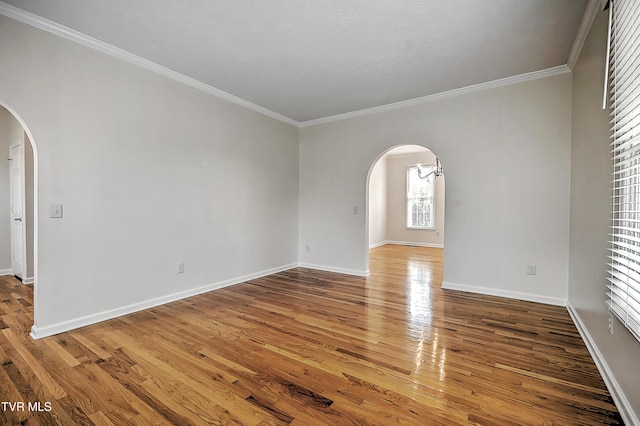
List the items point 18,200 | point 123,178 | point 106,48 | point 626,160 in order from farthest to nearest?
1. point 18,200
2. point 123,178
3. point 106,48
4. point 626,160

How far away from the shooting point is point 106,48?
300 centimetres

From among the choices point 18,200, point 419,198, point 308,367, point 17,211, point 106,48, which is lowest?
point 308,367

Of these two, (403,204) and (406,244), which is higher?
(403,204)

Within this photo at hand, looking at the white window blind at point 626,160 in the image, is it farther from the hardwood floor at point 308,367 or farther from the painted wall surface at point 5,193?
the painted wall surface at point 5,193

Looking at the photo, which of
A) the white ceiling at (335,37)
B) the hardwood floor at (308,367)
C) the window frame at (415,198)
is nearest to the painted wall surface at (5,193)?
the hardwood floor at (308,367)

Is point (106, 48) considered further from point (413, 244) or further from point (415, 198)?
point (413, 244)

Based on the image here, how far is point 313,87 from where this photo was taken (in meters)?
4.01

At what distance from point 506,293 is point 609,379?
200 cm

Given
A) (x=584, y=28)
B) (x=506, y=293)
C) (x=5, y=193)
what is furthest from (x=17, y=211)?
(x=584, y=28)

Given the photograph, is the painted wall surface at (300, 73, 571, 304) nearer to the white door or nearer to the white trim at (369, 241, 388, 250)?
the white trim at (369, 241, 388, 250)

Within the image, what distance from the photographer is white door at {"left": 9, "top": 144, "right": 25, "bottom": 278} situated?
445 cm

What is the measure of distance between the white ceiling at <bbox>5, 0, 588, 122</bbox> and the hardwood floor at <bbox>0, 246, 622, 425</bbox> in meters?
2.79

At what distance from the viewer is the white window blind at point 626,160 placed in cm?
158

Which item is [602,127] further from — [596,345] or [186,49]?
[186,49]
